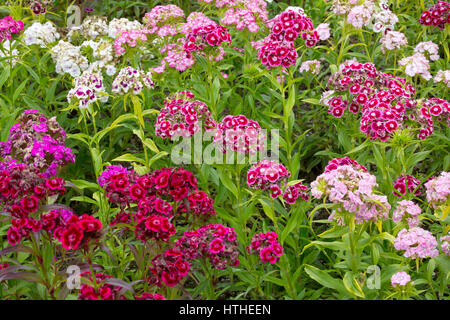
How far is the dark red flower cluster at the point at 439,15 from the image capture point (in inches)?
207

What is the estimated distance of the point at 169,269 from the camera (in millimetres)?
2926

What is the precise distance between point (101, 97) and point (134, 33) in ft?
2.41

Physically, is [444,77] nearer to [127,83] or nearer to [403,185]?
[403,185]

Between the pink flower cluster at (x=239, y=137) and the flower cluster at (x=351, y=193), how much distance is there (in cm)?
56

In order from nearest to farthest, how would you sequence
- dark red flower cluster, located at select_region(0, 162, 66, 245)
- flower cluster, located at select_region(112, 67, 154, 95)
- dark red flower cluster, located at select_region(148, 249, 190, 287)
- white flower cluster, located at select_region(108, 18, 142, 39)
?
1. dark red flower cluster, located at select_region(148, 249, 190, 287)
2. dark red flower cluster, located at select_region(0, 162, 66, 245)
3. flower cluster, located at select_region(112, 67, 154, 95)
4. white flower cluster, located at select_region(108, 18, 142, 39)

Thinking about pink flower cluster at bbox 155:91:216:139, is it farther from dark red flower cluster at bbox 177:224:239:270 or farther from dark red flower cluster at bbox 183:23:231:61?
dark red flower cluster at bbox 177:224:239:270

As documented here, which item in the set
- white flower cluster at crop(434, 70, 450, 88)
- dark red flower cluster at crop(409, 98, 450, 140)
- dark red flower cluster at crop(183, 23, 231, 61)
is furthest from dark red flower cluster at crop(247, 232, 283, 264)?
white flower cluster at crop(434, 70, 450, 88)

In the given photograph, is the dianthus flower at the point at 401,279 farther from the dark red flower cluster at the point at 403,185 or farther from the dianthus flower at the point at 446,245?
the dark red flower cluster at the point at 403,185

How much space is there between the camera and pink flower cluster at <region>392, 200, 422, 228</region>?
11.6ft

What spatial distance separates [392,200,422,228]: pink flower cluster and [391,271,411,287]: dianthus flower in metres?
0.47

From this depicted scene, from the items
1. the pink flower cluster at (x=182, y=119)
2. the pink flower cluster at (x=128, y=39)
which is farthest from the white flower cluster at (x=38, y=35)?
the pink flower cluster at (x=182, y=119)

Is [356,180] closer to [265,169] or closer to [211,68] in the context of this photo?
[265,169]

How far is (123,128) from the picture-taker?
520cm
